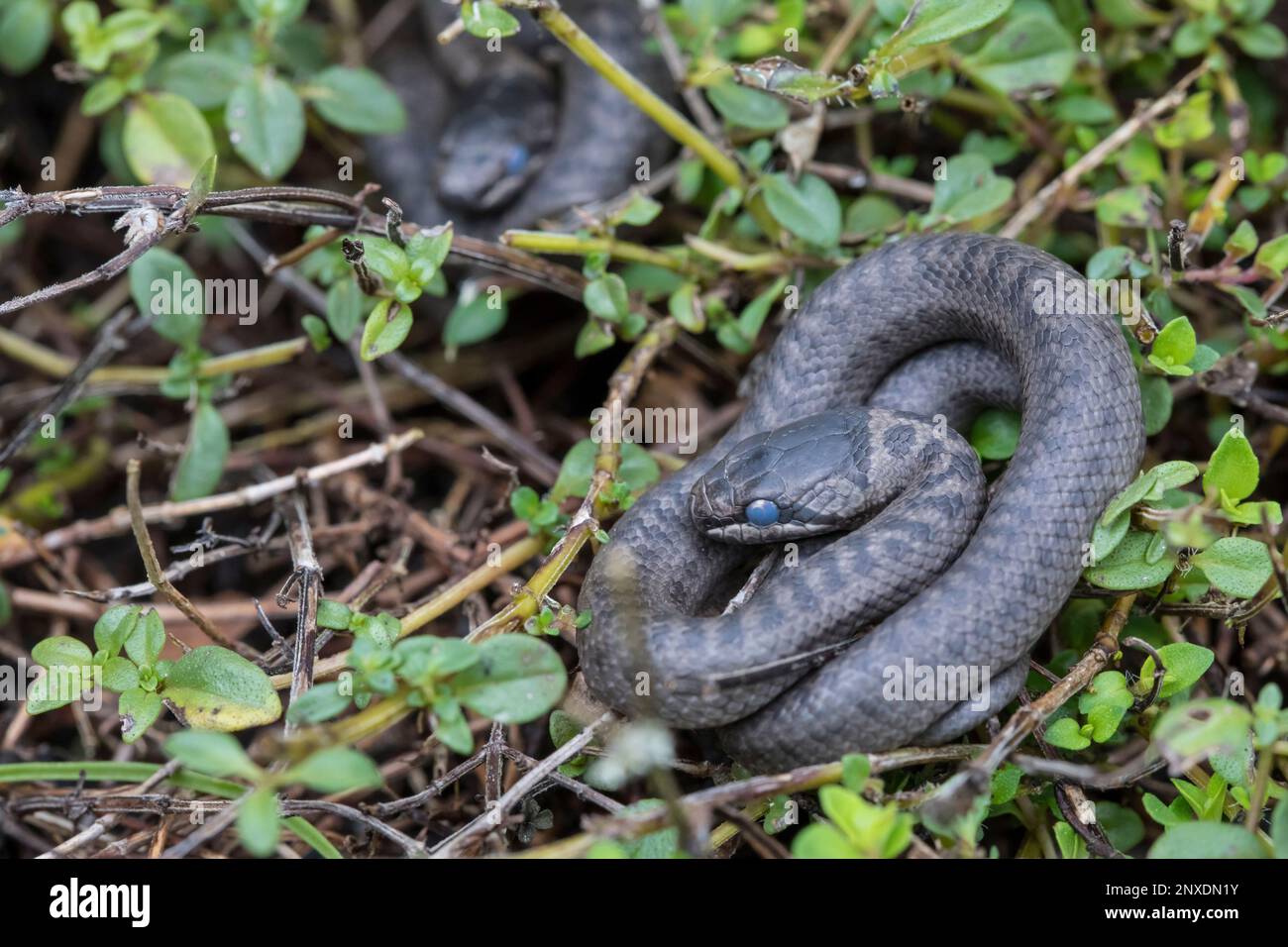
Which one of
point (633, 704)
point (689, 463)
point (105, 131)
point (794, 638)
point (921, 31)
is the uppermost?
point (921, 31)

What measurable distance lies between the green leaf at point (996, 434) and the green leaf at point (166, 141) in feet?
12.5

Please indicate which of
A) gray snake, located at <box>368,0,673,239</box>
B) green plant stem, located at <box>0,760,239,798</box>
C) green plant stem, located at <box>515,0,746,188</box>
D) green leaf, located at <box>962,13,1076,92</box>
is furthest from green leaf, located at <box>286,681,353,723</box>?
green leaf, located at <box>962,13,1076,92</box>

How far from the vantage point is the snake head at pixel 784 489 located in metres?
4.39

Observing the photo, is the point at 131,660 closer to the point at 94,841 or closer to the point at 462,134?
the point at 94,841

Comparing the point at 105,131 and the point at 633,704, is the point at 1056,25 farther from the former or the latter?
the point at 105,131

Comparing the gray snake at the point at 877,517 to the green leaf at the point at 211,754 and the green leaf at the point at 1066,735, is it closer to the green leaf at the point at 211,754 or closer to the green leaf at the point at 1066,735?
the green leaf at the point at 1066,735

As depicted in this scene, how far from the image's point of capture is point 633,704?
402 cm

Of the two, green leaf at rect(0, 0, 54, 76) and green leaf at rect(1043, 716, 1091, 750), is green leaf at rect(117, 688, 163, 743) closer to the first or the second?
green leaf at rect(1043, 716, 1091, 750)

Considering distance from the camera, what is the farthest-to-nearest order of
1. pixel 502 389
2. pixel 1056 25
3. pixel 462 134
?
pixel 462 134 < pixel 502 389 < pixel 1056 25

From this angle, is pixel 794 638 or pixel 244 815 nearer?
pixel 244 815

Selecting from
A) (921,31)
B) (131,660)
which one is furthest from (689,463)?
(131,660)

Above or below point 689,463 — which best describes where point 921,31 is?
above

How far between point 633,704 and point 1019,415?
1985 mm

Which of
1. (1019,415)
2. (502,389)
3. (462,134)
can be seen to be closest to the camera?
(1019,415)
